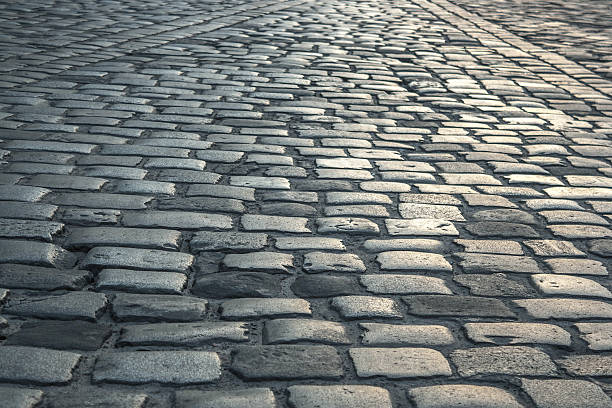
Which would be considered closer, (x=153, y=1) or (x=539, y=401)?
(x=539, y=401)

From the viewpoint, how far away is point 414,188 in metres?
3.81

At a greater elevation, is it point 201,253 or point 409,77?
point 201,253

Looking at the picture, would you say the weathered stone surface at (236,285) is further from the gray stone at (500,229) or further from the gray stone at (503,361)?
the gray stone at (500,229)

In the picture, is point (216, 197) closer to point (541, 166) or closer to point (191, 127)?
point (191, 127)

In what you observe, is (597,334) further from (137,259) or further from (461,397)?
(137,259)

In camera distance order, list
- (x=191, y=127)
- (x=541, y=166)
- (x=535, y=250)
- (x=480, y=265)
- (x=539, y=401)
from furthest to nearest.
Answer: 1. (x=191, y=127)
2. (x=541, y=166)
3. (x=535, y=250)
4. (x=480, y=265)
5. (x=539, y=401)

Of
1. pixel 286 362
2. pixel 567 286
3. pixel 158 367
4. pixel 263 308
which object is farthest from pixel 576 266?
pixel 158 367

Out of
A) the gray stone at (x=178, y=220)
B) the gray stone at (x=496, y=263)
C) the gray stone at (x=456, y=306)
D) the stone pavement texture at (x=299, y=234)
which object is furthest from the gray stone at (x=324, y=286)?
the gray stone at (x=178, y=220)

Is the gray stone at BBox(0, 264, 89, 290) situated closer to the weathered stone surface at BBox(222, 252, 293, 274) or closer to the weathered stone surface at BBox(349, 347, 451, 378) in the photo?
the weathered stone surface at BBox(222, 252, 293, 274)

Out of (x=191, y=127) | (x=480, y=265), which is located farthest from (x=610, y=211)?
(x=191, y=127)

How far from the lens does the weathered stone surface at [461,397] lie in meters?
2.01

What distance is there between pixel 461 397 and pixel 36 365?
3.36 feet

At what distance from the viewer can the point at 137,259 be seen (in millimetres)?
2816

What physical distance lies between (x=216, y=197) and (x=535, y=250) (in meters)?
1.28
